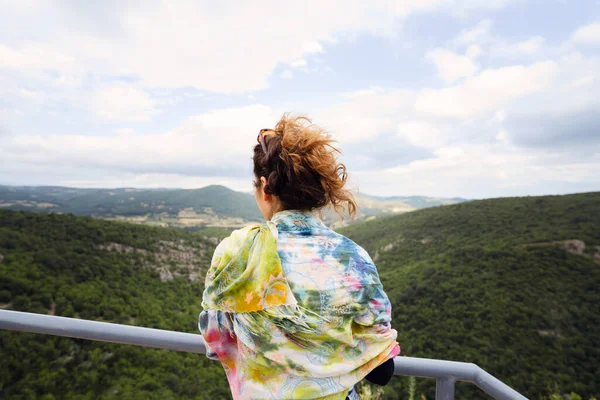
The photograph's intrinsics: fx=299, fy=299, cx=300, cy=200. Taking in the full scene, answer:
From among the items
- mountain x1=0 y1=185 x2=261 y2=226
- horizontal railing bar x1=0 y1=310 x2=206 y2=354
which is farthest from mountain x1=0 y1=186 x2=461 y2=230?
horizontal railing bar x1=0 y1=310 x2=206 y2=354

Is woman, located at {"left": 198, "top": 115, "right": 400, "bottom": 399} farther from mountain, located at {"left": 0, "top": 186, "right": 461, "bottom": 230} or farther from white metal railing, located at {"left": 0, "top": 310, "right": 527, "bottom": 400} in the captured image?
mountain, located at {"left": 0, "top": 186, "right": 461, "bottom": 230}

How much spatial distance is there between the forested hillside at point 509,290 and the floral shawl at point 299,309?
16422 millimetres

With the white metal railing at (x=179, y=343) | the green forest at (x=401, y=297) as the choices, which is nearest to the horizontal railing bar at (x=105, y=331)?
the white metal railing at (x=179, y=343)

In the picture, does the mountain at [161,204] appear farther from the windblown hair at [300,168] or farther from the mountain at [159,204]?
the windblown hair at [300,168]

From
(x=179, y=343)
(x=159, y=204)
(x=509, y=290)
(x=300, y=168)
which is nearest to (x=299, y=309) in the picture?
(x=300, y=168)

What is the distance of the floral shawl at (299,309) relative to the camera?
769mm

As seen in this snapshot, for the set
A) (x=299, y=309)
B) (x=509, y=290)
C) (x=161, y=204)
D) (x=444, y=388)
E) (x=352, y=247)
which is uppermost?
(x=352, y=247)

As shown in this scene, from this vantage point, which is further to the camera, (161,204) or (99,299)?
(161,204)

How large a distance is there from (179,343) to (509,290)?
3212 centimetres

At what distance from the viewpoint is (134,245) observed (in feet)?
103

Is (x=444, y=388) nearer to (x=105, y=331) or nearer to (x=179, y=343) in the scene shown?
(x=179, y=343)

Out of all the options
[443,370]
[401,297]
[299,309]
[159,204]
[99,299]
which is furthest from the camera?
[159,204]

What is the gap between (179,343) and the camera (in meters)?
1.12

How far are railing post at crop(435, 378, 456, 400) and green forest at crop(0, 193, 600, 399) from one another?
14550 mm
